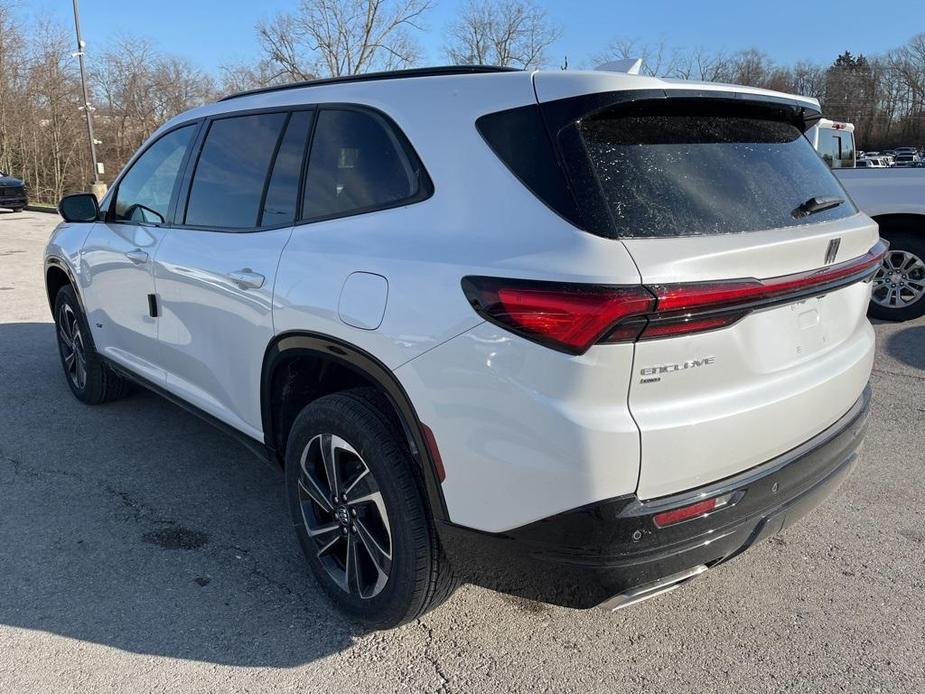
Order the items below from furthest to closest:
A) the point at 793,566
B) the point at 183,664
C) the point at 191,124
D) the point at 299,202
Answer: the point at 191,124, the point at 793,566, the point at 299,202, the point at 183,664

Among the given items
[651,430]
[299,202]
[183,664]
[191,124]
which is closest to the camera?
[651,430]

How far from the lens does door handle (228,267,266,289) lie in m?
2.75

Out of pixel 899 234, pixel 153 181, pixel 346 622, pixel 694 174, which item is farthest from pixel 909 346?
pixel 153 181

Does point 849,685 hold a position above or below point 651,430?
below

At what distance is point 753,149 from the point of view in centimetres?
232

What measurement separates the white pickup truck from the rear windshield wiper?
4745 millimetres

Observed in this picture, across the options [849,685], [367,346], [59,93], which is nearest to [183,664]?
[367,346]

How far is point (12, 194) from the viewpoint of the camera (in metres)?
22.3

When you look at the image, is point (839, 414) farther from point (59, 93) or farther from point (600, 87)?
point (59, 93)

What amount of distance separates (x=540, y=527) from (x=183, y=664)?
1.38 metres

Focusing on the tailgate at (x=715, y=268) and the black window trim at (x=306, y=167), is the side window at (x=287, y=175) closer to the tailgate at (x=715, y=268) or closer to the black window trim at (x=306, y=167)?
the black window trim at (x=306, y=167)

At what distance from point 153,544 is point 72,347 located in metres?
2.49

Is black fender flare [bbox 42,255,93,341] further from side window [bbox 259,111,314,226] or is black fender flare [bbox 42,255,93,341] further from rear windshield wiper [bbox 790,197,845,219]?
rear windshield wiper [bbox 790,197,845,219]

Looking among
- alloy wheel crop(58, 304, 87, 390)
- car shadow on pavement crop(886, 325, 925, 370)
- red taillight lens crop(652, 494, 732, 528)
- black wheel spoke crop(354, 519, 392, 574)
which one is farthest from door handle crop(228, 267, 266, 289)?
car shadow on pavement crop(886, 325, 925, 370)
